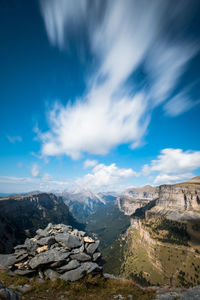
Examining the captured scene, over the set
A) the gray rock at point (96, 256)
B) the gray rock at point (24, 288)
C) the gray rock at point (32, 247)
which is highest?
the gray rock at point (32, 247)

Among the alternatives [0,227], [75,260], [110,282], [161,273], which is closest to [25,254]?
[75,260]

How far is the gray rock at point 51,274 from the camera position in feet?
45.4

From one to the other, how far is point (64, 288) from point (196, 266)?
882 feet

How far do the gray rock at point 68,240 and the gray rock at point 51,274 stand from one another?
3535mm

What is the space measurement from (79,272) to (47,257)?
Result: 3.95 meters

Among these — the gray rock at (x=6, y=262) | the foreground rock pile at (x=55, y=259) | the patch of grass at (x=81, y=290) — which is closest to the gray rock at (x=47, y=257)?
the foreground rock pile at (x=55, y=259)

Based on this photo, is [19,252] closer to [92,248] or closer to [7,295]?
[7,295]

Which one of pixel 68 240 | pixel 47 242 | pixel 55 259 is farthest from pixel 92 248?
pixel 47 242

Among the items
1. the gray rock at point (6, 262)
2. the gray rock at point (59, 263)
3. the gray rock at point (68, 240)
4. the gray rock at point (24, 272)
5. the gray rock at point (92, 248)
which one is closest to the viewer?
the gray rock at point (24, 272)

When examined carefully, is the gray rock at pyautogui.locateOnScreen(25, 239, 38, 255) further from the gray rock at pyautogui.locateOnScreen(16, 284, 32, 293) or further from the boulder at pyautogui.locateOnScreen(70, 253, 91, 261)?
the boulder at pyautogui.locateOnScreen(70, 253, 91, 261)

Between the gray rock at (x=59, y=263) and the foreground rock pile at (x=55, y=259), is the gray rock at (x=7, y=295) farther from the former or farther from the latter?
the gray rock at (x=59, y=263)

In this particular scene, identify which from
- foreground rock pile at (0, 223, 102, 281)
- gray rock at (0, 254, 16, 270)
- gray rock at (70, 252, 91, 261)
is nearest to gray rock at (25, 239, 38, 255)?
foreground rock pile at (0, 223, 102, 281)

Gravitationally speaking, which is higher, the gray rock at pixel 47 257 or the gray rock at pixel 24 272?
the gray rock at pixel 47 257

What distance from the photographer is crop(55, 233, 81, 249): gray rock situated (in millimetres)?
18056
